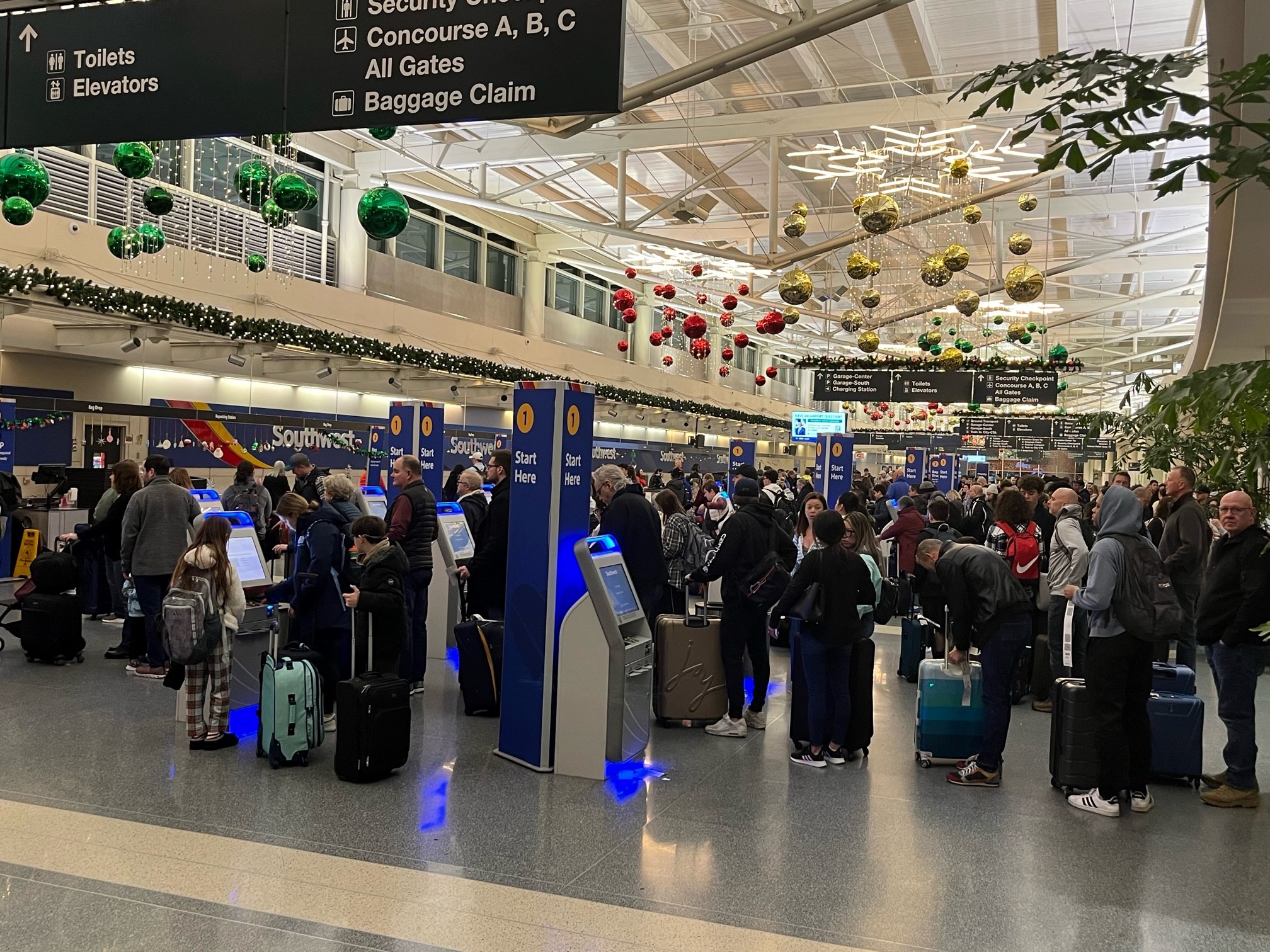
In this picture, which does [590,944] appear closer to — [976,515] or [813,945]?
[813,945]

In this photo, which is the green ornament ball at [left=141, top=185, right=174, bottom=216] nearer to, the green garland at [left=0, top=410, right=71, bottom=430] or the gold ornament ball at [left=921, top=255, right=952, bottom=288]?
the green garland at [left=0, top=410, right=71, bottom=430]

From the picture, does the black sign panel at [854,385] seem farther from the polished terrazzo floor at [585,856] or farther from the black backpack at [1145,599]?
the black backpack at [1145,599]

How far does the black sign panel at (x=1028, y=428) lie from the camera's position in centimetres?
3042

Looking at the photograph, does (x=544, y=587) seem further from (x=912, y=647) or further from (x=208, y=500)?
(x=208, y=500)

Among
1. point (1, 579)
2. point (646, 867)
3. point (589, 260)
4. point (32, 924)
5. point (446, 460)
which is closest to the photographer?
point (32, 924)

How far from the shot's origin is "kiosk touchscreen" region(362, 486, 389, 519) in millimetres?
11156

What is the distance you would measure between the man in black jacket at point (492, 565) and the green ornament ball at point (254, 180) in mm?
2407

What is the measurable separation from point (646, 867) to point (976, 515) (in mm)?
6197

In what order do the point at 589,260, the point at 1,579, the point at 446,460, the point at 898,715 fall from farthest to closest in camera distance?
the point at 589,260 < the point at 446,460 < the point at 1,579 < the point at 898,715

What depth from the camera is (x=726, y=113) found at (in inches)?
558

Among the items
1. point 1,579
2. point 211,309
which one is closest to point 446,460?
point 211,309

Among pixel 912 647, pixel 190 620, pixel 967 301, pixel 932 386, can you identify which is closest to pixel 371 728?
pixel 190 620

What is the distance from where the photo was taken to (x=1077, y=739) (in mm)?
5262

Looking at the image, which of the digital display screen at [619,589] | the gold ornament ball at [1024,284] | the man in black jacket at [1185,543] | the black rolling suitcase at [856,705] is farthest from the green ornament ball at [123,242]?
the gold ornament ball at [1024,284]
